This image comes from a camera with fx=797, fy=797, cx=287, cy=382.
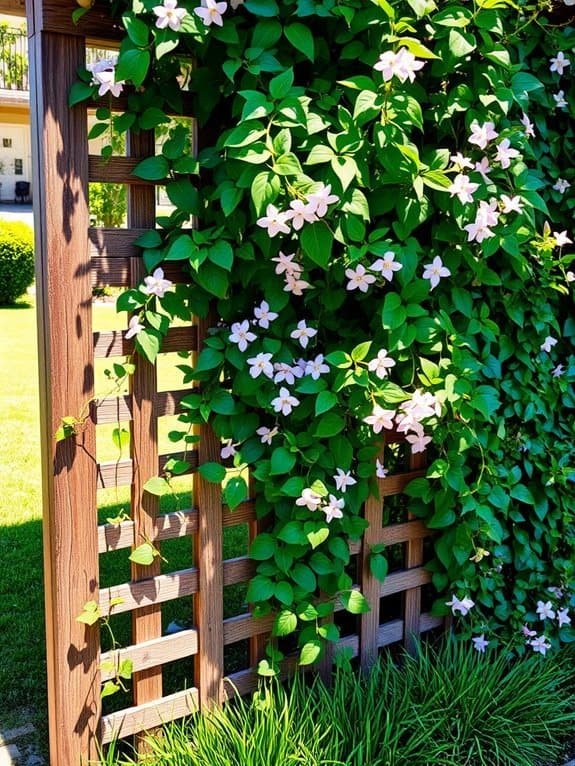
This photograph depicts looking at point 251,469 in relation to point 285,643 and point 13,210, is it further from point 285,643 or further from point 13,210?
point 13,210

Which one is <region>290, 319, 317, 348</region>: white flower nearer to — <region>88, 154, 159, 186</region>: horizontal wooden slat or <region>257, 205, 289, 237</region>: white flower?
<region>257, 205, 289, 237</region>: white flower

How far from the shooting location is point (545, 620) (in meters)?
2.59

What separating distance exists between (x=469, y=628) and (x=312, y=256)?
4.53 ft

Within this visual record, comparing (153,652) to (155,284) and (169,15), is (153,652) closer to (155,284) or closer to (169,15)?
(155,284)

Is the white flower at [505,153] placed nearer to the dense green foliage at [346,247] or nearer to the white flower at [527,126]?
the dense green foliage at [346,247]

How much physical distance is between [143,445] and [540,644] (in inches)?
57.6

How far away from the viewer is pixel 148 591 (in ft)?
6.45

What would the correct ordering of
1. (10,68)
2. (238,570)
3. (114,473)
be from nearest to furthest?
(114,473) → (238,570) → (10,68)

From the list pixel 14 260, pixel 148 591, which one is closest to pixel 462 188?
pixel 148 591

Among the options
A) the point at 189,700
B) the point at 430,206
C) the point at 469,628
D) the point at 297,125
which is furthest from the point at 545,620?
the point at 297,125

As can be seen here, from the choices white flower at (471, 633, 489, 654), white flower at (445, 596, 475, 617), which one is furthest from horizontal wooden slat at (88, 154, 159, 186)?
white flower at (471, 633, 489, 654)

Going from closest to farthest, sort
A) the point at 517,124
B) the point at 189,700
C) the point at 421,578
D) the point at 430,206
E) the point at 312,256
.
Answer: the point at 312,256 → the point at 430,206 → the point at 189,700 → the point at 517,124 → the point at 421,578

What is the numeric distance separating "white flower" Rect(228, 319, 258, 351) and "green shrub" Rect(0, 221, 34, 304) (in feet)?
32.1

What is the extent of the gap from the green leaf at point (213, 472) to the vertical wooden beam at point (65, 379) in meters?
0.27
